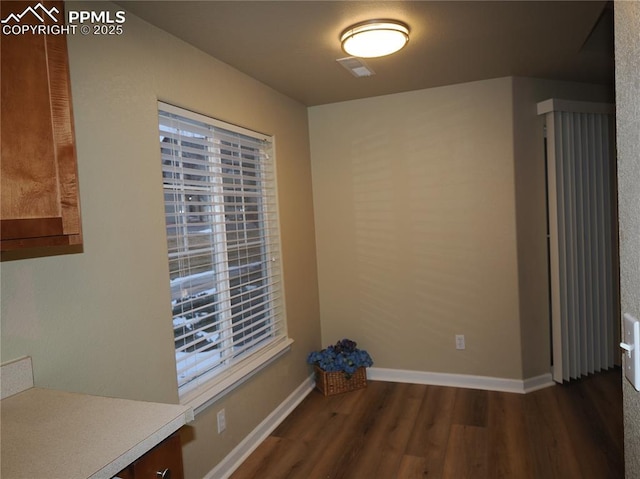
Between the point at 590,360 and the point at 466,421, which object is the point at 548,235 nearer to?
the point at 590,360

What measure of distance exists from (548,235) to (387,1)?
235cm

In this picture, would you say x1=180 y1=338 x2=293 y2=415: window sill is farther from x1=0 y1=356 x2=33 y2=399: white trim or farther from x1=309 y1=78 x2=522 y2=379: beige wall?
x1=309 y1=78 x2=522 y2=379: beige wall

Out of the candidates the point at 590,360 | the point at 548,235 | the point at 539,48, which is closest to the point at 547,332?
the point at 590,360

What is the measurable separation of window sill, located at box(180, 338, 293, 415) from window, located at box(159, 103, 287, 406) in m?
0.02

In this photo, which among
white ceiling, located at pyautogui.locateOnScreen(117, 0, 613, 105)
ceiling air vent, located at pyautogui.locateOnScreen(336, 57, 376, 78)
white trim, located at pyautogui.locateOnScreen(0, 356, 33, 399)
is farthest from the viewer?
ceiling air vent, located at pyautogui.locateOnScreen(336, 57, 376, 78)

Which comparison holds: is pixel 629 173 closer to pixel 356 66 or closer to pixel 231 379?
pixel 356 66

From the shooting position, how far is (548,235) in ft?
11.4

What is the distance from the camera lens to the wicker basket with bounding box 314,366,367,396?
11.5 feet

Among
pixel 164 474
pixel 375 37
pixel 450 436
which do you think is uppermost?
pixel 375 37

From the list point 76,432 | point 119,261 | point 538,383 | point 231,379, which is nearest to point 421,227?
point 538,383

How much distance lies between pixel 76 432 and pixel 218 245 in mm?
1514

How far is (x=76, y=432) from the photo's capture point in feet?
3.86

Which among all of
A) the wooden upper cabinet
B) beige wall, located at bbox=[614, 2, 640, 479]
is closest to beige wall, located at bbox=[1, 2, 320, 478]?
the wooden upper cabinet

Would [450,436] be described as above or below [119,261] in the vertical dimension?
below
